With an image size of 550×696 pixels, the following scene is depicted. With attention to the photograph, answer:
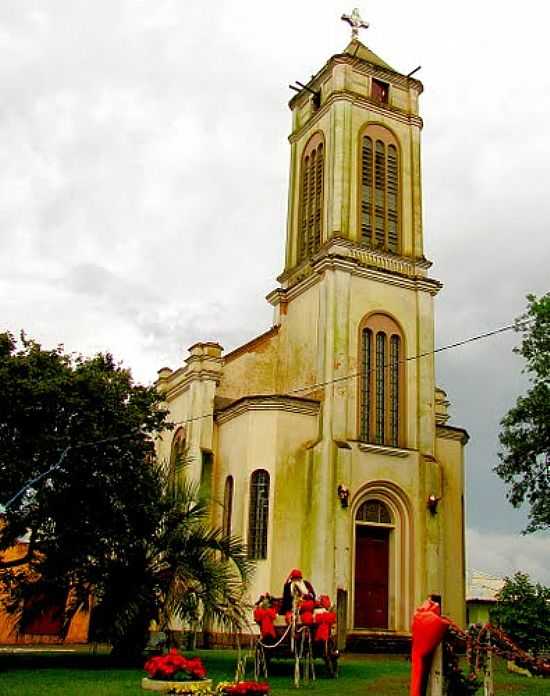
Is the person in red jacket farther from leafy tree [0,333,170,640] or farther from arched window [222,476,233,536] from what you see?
arched window [222,476,233,536]

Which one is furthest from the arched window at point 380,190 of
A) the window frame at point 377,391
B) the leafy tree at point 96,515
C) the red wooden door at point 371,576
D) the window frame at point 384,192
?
the leafy tree at point 96,515

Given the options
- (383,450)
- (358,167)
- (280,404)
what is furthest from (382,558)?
(358,167)

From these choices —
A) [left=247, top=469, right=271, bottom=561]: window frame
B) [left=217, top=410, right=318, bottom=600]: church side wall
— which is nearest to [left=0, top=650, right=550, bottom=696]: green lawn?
[left=217, top=410, right=318, bottom=600]: church side wall

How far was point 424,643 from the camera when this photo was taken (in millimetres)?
7289

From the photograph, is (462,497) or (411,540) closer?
(411,540)

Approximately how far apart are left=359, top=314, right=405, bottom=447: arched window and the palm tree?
1046cm

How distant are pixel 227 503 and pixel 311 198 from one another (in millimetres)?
12576

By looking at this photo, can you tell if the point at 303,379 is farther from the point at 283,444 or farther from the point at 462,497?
the point at 462,497

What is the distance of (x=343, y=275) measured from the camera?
2952 cm

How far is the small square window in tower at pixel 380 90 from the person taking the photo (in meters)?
33.5

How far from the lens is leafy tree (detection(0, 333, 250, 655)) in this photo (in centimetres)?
1795

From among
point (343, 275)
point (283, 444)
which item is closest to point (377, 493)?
point (283, 444)

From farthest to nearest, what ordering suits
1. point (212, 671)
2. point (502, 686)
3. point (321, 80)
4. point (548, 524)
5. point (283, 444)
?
point (321, 80), point (283, 444), point (548, 524), point (212, 671), point (502, 686)

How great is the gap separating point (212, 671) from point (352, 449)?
11.4 meters
